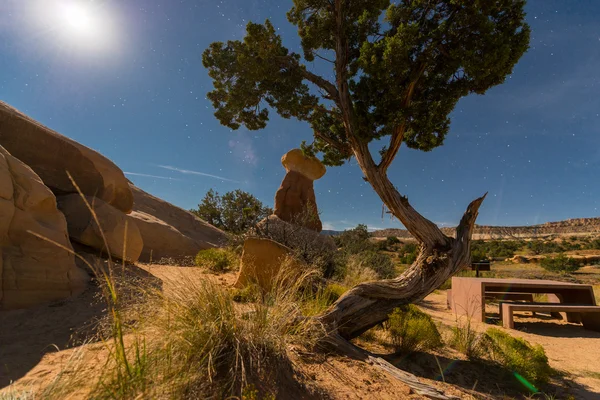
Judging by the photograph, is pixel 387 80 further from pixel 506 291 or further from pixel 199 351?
pixel 506 291

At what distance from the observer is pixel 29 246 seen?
5.11 m

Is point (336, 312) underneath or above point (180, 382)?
above

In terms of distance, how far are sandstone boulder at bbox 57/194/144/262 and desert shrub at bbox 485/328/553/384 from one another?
7268mm

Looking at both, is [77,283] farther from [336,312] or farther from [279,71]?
[279,71]

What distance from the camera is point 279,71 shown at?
6.93m

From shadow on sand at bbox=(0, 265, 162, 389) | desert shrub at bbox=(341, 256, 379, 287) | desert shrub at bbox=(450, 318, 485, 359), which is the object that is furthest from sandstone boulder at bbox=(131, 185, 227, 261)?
desert shrub at bbox=(450, 318, 485, 359)

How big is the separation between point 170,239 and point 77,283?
25.4ft

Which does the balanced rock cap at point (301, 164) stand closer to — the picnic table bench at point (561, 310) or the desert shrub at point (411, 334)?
the picnic table bench at point (561, 310)

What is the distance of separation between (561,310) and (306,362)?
21.0 ft

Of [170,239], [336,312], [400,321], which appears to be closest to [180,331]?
[336,312]

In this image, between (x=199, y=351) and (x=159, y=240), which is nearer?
(x=199, y=351)

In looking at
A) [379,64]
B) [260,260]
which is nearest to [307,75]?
[379,64]

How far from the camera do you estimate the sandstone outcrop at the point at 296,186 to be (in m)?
18.8

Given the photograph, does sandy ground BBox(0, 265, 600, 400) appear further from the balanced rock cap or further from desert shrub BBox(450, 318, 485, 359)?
the balanced rock cap
